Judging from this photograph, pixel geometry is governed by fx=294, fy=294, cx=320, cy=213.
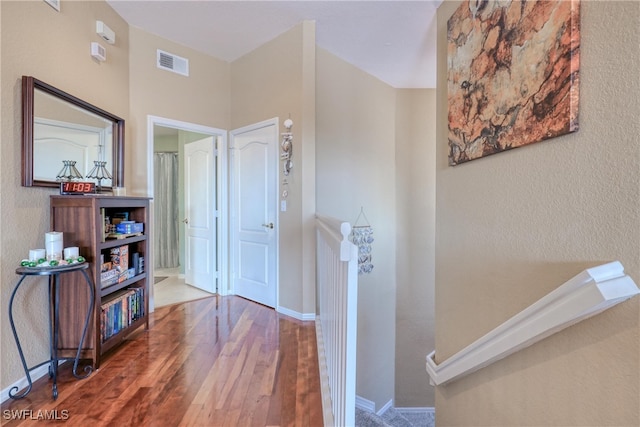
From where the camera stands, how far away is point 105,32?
8.29 feet

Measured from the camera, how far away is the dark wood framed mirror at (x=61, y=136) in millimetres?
1829

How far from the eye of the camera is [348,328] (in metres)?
1.19

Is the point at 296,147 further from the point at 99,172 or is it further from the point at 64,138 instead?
the point at 64,138

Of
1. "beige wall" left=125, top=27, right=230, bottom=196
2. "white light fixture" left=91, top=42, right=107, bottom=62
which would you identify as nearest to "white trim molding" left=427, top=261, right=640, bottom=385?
"beige wall" left=125, top=27, right=230, bottom=196

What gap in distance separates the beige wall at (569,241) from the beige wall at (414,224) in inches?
98.7

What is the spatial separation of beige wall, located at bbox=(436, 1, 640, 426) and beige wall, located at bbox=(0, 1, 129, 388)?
2.80 meters

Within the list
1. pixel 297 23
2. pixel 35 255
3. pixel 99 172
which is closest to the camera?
pixel 35 255

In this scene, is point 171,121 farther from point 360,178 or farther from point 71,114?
point 360,178

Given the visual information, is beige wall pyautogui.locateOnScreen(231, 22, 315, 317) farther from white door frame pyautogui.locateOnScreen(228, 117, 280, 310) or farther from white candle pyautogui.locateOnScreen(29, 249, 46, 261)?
white candle pyautogui.locateOnScreen(29, 249, 46, 261)

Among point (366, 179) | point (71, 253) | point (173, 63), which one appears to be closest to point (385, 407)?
point (366, 179)

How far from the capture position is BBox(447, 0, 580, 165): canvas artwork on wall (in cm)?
120

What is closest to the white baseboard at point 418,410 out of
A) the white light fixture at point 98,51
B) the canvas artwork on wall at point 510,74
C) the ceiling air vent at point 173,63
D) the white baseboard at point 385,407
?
the white baseboard at point 385,407

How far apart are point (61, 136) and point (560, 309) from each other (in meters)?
3.03

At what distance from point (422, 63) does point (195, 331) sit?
12.7 feet
